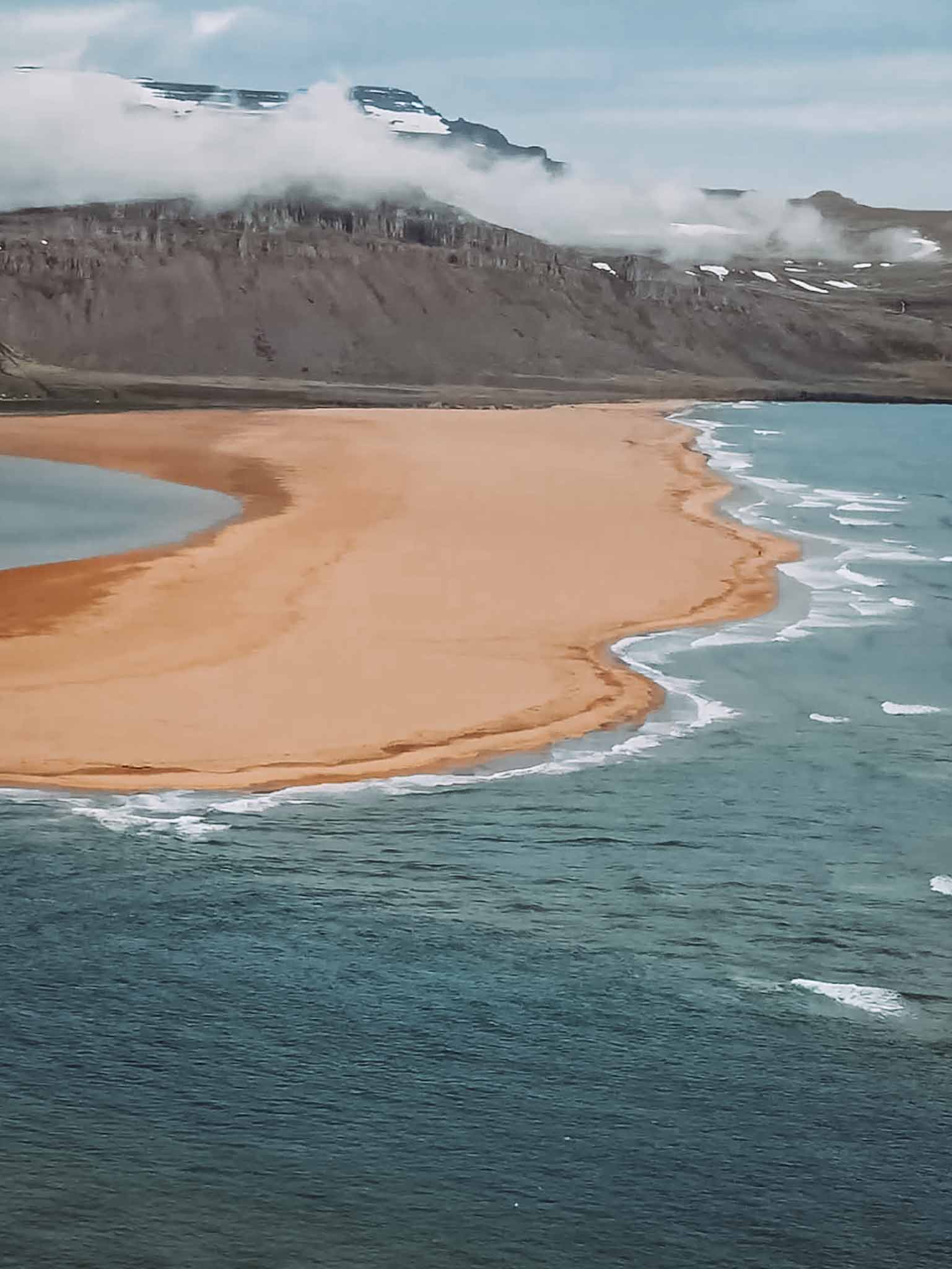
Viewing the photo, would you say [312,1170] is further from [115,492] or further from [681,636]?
[115,492]

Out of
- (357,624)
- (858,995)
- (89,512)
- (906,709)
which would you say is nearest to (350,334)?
(89,512)

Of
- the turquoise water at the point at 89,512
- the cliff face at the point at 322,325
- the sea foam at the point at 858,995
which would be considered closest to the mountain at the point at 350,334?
the cliff face at the point at 322,325

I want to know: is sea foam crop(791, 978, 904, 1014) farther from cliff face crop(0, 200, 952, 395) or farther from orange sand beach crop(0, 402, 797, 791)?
cliff face crop(0, 200, 952, 395)

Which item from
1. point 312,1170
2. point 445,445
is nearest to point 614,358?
point 445,445

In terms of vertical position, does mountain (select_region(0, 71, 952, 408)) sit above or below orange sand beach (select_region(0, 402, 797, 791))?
above

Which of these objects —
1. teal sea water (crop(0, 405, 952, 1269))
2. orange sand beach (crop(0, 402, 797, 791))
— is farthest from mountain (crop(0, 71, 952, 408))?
teal sea water (crop(0, 405, 952, 1269))

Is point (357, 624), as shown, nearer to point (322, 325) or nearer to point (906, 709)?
point (906, 709)
